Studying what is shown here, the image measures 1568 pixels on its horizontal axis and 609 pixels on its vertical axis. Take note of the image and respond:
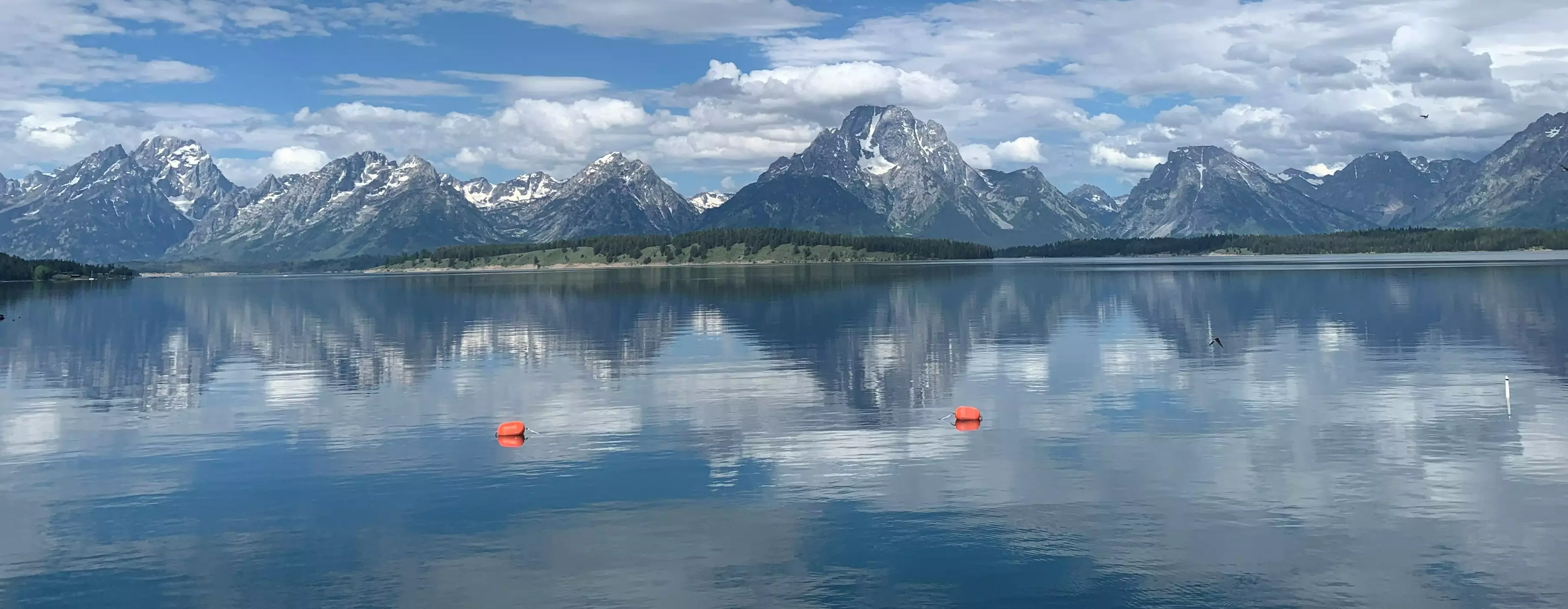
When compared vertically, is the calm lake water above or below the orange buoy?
below

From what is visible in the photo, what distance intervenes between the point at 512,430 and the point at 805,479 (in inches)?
764

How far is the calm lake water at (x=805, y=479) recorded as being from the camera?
33719 millimetres

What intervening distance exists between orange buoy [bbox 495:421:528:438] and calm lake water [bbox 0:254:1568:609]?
75 centimetres

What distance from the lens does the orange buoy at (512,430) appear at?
58781mm

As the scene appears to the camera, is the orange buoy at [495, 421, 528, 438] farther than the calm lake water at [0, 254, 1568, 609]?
Yes

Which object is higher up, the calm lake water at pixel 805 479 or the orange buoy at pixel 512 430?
the orange buoy at pixel 512 430

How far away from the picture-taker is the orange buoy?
58.8 metres

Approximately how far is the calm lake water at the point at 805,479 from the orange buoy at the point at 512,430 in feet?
2.47

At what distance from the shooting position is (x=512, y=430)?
194ft

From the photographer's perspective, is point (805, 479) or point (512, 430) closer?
point (805, 479)

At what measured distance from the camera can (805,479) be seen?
4781 centimetres

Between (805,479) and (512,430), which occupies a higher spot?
(512,430)

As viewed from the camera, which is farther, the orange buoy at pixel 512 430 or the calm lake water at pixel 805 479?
the orange buoy at pixel 512 430

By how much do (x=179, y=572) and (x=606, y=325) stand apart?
10551cm
